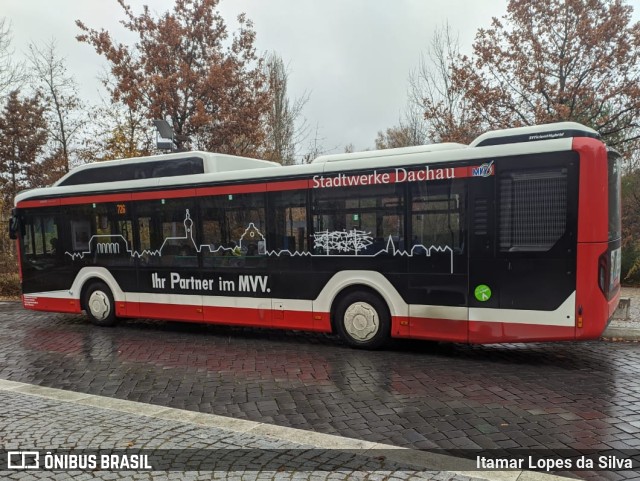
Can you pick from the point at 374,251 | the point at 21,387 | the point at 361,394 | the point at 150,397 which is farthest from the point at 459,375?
the point at 21,387

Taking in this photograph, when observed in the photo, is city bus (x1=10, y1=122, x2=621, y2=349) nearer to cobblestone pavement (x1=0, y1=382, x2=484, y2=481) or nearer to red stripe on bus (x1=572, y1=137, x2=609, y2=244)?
red stripe on bus (x1=572, y1=137, x2=609, y2=244)

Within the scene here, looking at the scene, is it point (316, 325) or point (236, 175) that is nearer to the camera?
point (316, 325)

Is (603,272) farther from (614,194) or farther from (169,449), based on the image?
(169,449)

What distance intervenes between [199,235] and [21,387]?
11.9 feet

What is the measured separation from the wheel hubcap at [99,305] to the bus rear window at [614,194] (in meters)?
8.81

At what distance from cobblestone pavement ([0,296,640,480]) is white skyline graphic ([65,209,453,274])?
1495mm

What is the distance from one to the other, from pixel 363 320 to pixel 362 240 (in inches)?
46.9

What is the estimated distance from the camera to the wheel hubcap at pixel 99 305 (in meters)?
9.82

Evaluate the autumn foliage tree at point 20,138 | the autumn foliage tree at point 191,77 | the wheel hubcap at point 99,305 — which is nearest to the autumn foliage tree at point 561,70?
the autumn foliage tree at point 191,77

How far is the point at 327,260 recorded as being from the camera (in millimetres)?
7516

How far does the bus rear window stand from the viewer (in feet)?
20.4

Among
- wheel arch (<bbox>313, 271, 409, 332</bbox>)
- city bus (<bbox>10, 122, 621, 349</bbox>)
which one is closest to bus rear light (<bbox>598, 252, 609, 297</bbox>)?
city bus (<bbox>10, 122, 621, 349</bbox>)

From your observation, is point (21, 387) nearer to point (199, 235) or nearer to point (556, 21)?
point (199, 235)

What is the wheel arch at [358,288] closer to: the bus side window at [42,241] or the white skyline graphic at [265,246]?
the white skyline graphic at [265,246]
